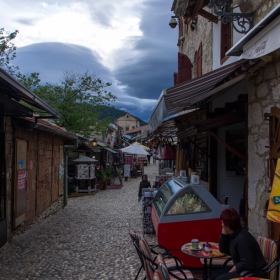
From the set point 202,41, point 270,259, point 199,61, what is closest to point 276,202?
point 270,259

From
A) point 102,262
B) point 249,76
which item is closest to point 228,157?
point 249,76

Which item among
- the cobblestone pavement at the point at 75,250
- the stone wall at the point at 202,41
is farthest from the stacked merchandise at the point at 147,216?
the stone wall at the point at 202,41

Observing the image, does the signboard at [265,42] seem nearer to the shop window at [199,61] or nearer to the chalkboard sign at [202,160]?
the chalkboard sign at [202,160]

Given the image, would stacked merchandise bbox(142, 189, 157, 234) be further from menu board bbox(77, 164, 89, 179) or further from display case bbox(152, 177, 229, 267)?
menu board bbox(77, 164, 89, 179)

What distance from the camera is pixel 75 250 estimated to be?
6.83m

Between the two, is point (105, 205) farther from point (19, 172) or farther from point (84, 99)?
point (84, 99)

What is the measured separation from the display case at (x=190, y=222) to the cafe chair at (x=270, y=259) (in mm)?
1453

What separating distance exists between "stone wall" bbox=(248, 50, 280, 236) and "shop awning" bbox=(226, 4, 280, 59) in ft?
2.01

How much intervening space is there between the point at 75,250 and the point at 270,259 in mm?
4405

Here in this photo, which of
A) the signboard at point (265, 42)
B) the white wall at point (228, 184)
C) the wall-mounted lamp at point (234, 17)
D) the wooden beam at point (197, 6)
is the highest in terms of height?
the wooden beam at point (197, 6)

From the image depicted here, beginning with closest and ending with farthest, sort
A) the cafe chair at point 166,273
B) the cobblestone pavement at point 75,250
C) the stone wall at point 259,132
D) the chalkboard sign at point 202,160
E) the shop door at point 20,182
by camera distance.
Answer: the cafe chair at point 166,273 < the stone wall at point 259,132 < the cobblestone pavement at point 75,250 < the shop door at point 20,182 < the chalkboard sign at point 202,160

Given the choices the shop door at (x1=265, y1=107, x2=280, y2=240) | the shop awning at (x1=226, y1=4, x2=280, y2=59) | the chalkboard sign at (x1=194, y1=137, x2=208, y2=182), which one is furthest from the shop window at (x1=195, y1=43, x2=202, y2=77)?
the shop awning at (x1=226, y1=4, x2=280, y2=59)

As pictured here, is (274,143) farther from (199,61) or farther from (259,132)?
(199,61)

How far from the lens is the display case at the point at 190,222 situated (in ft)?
17.6
